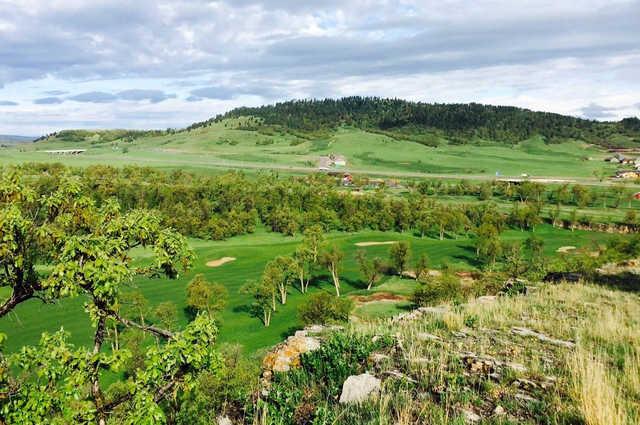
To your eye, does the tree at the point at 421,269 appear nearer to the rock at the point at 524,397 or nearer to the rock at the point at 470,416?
the rock at the point at 524,397

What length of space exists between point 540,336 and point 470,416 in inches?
292

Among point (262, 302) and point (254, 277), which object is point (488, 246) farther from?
point (262, 302)

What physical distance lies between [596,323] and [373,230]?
120621 mm

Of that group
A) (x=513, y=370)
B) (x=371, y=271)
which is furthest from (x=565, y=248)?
(x=513, y=370)

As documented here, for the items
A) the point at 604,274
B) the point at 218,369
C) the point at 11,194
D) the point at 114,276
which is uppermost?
the point at 11,194

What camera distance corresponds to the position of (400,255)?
89.9 m

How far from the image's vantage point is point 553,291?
952 inches

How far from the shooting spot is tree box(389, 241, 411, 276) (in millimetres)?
89438

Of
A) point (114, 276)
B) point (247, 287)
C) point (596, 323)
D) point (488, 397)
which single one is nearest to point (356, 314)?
point (247, 287)

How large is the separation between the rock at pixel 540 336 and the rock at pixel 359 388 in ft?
23.5

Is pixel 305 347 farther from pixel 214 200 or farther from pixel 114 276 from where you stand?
pixel 214 200

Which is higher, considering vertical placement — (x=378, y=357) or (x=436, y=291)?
(x=378, y=357)

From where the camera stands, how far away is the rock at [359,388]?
444 inches

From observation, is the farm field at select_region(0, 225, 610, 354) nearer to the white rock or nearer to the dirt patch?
the dirt patch
